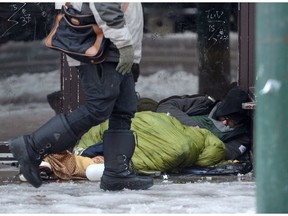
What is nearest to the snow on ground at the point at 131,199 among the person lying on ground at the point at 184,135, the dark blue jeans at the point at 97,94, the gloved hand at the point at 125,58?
the person lying on ground at the point at 184,135

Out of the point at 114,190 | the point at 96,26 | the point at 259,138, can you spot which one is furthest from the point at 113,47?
the point at 259,138

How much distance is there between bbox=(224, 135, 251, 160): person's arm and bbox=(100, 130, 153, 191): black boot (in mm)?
1358

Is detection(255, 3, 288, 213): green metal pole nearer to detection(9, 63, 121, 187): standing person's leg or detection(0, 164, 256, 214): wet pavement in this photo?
detection(0, 164, 256, 214): wet pavement

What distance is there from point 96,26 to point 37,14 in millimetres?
1862

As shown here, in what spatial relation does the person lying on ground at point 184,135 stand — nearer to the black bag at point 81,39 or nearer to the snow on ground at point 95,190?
the snow on ground at point 95,190

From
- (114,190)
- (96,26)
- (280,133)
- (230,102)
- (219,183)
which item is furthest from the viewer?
(230,102)

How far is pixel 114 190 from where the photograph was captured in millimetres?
5754

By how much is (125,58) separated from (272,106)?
2540 mm

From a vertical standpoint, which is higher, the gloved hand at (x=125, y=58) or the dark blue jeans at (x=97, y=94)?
the gloved hand at (x=125, y=58)

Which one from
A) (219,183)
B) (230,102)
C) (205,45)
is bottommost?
(219,183)

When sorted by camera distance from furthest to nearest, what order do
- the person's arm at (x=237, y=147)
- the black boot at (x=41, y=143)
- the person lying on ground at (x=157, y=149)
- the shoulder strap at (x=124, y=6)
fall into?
the person's arm at (x=237, y=147) < the person lying on ground at (x=157, y=149) < the black boot at (x=41, y=143) < the shoulder strap at (x=124, y=6)

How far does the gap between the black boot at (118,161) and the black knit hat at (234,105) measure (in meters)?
1.44

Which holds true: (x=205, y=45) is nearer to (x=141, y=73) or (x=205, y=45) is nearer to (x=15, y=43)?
(x=141, y=73)

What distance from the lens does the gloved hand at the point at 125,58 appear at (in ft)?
17.2
